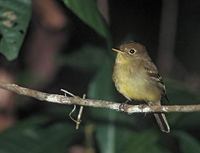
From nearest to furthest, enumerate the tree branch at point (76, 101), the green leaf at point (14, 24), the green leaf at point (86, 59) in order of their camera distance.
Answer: the tree branch at point (76, 101)
the green leaf at point (14, 24)
the green leaf at point (86, 59)

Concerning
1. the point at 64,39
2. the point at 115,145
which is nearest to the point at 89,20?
the point at 115,145

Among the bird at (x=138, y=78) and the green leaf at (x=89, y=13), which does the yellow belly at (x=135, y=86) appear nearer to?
the bird at (x=138, y=78)

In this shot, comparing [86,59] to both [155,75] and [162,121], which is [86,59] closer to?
[155,75]

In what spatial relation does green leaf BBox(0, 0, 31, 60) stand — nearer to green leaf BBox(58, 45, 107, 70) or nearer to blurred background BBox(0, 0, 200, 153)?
blurred background BBox(0, 0, 200, 153)

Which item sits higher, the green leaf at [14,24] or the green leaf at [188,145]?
the green leaf at [14,24]

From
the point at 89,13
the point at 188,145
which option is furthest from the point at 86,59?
the point at 89,13

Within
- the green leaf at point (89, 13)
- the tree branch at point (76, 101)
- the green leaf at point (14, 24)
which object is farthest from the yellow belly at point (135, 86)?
the green leaf at point (14, 24)

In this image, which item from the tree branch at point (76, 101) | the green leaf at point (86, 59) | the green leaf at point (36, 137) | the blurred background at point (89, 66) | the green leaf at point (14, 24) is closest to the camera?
the tree branch at point (76, 101)
